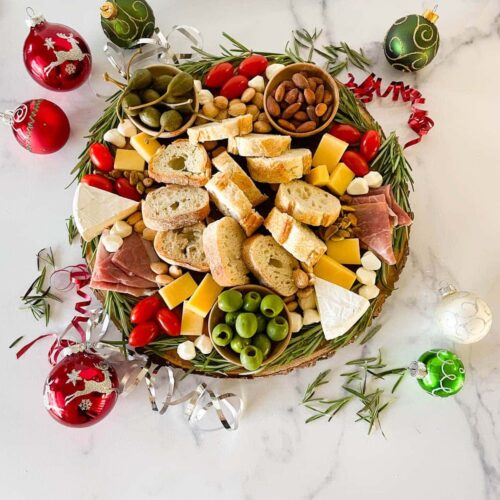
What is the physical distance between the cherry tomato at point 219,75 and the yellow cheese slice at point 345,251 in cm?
57

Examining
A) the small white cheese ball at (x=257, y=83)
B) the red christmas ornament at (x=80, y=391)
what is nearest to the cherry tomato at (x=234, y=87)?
the small white cheese ball at (x=257, y=83)

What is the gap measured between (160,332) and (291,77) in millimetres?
813

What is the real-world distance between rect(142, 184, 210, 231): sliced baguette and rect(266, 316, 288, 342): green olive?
0.35m

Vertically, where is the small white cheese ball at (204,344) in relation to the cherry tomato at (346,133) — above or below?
below

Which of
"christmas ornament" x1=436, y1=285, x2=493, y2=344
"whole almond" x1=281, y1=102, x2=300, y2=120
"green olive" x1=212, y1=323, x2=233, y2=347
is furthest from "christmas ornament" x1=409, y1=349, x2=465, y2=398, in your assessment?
"whole almond" x1=281, y1=102, x2=300, y2=120

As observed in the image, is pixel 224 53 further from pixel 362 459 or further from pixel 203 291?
pixel 362 459

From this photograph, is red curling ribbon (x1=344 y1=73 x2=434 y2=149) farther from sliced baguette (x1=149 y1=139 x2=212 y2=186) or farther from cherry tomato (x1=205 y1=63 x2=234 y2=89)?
sliced baguette (x1=149 y1=139 x2=212 y2=186)

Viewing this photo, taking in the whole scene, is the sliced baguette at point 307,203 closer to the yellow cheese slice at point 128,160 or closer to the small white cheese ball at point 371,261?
the small white cheese ball at point 371,261

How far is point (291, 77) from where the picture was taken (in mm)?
1682

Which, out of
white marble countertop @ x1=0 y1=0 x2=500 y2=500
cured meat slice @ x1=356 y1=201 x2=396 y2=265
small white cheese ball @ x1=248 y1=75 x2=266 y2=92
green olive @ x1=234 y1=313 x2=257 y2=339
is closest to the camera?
green olive @ x1=234 y1=313 x2=257 y2=339

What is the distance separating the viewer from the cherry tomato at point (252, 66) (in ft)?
5.64

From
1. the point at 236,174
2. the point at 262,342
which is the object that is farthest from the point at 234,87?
the point at 262,342

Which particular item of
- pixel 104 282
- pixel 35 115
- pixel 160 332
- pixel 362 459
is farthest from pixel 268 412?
pixel 35 115

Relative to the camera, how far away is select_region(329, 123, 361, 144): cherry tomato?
65.8 inches
